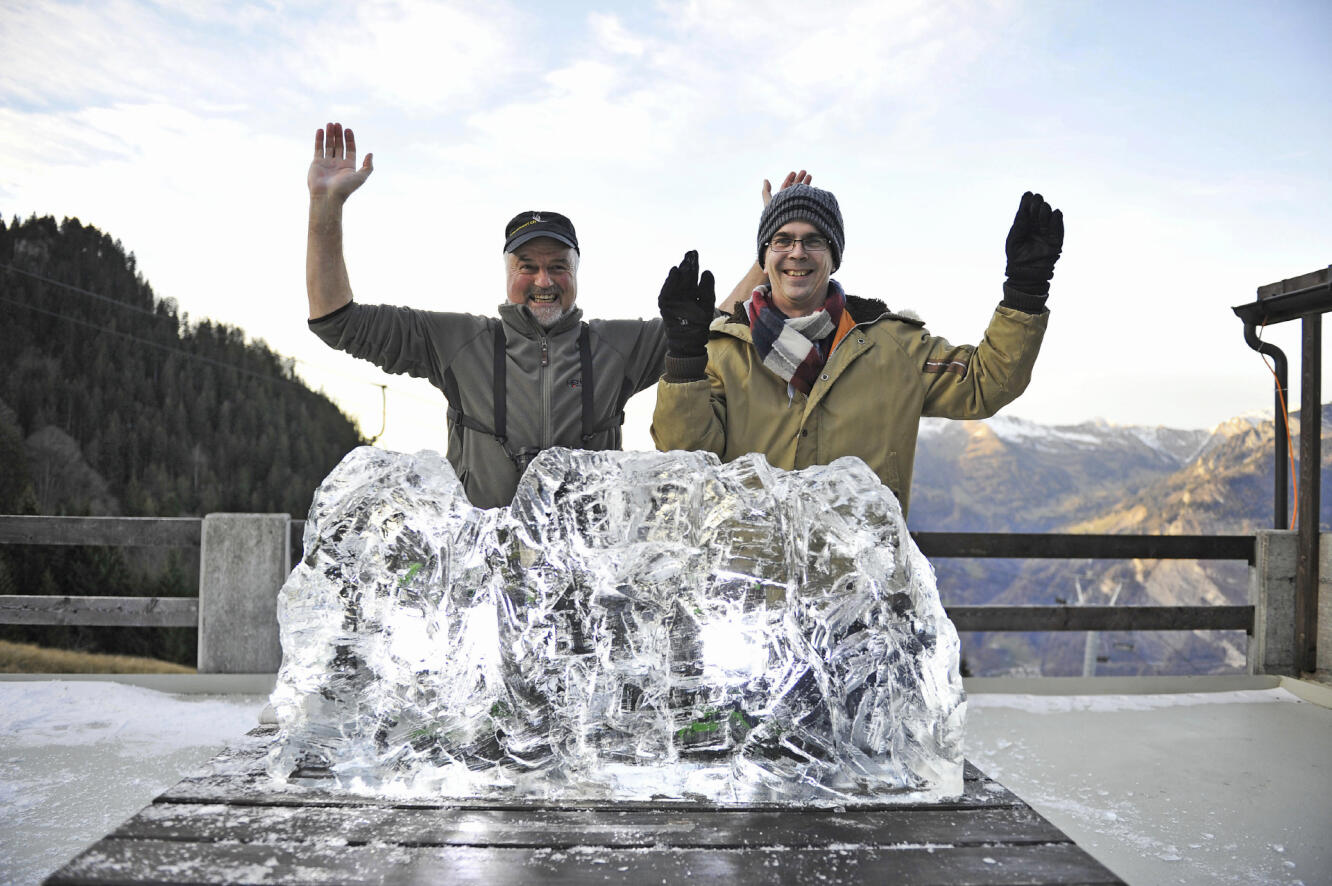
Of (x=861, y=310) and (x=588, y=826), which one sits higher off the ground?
(x=861, y=310)

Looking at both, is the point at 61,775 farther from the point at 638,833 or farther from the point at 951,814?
the point at 951,814

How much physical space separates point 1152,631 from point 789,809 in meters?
4.30

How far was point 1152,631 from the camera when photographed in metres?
5.09

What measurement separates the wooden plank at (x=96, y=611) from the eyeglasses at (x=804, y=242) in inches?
161

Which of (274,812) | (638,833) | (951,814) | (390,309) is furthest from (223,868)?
(390,309)

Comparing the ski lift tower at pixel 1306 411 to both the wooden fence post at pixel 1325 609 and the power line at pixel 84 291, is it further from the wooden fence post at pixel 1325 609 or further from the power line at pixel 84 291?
the power line at pixel 84 291

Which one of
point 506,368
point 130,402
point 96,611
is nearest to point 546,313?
point 506,368

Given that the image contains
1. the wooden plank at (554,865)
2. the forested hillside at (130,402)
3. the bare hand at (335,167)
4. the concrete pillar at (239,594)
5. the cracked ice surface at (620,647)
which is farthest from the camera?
the forested hillside at (130,402)

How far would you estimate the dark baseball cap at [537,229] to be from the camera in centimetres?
305

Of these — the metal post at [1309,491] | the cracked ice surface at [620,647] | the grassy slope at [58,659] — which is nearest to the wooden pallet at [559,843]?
the cracked ice surface at [620,647]

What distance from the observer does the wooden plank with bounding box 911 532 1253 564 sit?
501 cm

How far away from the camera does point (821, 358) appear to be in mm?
2578

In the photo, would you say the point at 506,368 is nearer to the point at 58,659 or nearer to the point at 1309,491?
the point at 1309,491

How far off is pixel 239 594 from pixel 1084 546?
509 cm
